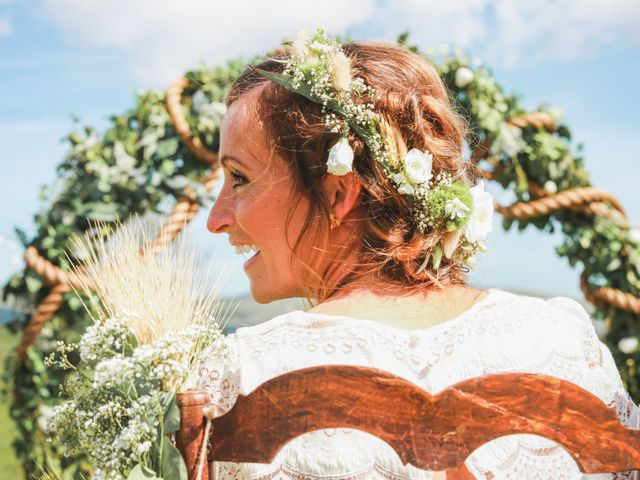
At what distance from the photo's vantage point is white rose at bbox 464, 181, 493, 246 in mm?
1837

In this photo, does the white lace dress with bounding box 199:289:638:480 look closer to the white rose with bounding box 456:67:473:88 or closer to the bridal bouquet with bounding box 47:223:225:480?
the bridal bouquet with bounding box 47:223:225:480

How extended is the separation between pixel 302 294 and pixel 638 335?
10.3ft

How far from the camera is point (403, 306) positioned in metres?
1.50

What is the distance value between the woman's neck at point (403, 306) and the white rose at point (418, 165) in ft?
0.88

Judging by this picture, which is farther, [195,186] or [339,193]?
[195,186]

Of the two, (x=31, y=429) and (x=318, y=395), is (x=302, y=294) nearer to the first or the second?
(x=318, y=395)

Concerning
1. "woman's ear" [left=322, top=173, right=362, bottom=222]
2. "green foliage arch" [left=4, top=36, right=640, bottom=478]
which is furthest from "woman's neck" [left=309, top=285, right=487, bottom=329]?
"green foliage arch" [left=4, top=36, right=640, bottom=478]

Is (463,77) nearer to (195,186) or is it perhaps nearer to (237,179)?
(195,186)

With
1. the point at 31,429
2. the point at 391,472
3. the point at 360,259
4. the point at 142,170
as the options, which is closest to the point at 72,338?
the point at 31,429

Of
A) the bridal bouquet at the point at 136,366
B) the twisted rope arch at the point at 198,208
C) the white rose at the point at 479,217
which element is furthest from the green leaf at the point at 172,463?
the twisted rope arch at the point at 198,208

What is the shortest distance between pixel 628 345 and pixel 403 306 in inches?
128

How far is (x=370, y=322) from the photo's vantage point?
4.53 ft

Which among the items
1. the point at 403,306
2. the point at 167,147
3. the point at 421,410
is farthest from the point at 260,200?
the point at 167,147

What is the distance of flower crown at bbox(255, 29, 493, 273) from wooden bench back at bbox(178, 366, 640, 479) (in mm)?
566
